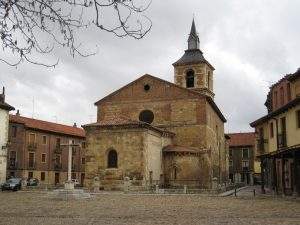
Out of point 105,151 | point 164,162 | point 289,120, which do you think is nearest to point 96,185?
point 105,151

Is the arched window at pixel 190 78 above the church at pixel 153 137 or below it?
above

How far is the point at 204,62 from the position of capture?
49812 mm

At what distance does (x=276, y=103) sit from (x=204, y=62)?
1813 centimetres

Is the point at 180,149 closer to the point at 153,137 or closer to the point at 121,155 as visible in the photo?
the point at 153,137

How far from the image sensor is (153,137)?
36.1 meters

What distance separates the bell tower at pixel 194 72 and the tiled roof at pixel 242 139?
2514cm

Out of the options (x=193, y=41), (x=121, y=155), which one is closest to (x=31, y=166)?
(x=121, y=155)

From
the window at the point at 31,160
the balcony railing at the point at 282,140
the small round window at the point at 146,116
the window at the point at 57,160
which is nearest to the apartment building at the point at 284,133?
the balcony railing at the point at 282,140

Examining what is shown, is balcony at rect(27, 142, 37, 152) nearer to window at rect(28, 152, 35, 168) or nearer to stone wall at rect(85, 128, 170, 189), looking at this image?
window at rect(28, 152, 35, 168)

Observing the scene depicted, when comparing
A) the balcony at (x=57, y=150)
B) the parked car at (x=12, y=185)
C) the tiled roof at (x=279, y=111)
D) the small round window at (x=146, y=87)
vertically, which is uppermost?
the small round window at (x=146, y=87)

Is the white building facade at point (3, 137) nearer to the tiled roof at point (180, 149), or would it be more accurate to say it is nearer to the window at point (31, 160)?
the window at point (31, 160)

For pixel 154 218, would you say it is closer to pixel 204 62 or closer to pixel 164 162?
pixel 164 162

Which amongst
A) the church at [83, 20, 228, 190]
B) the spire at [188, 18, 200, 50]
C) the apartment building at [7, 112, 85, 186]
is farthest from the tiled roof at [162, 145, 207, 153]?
the spire at [188, 18, 200, 50]

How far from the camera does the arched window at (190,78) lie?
165ft
